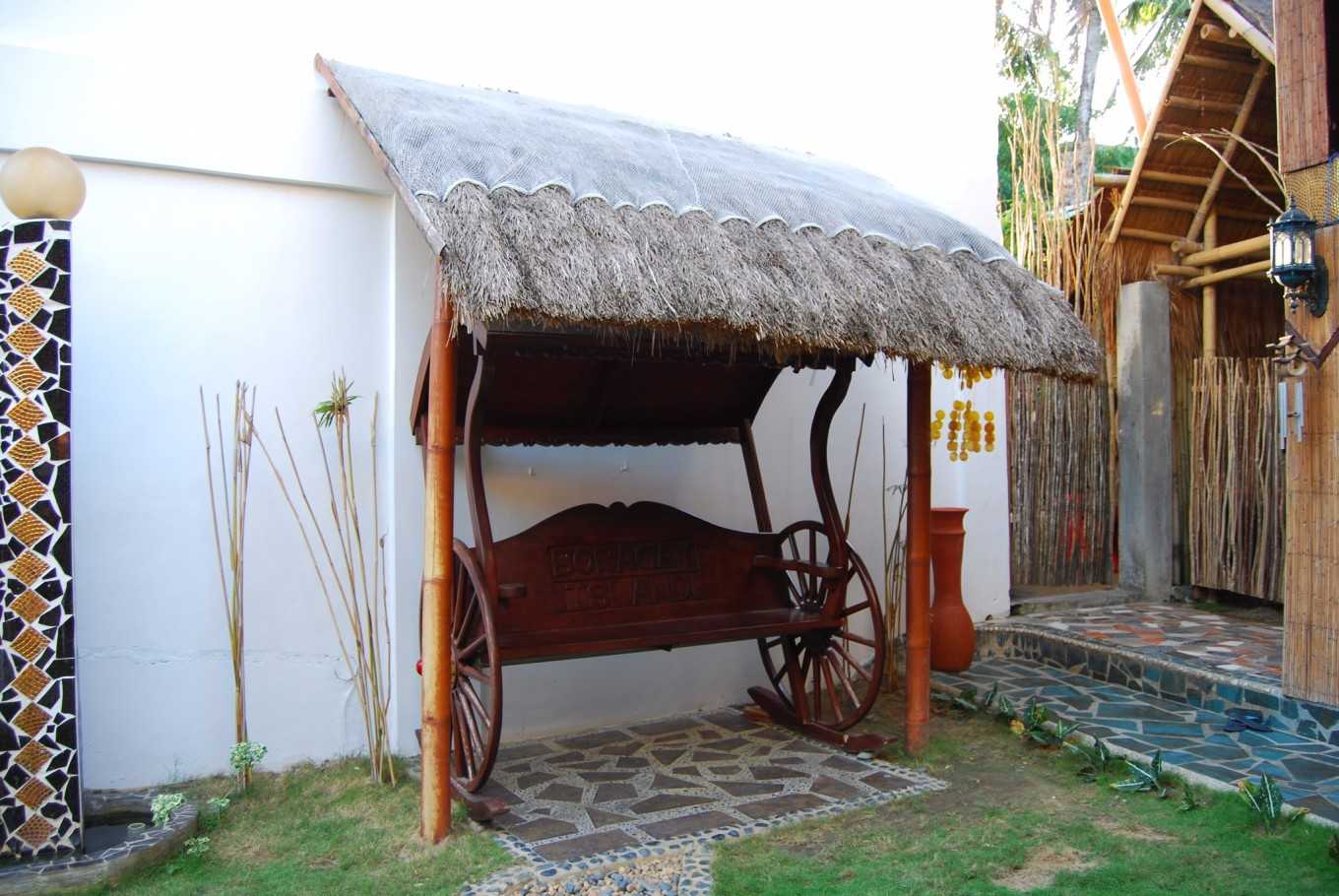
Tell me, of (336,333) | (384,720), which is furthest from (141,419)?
(384,720)

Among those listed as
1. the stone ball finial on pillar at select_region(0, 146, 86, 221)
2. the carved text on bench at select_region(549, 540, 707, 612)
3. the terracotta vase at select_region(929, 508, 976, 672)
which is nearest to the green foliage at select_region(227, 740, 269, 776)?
the carved text on bench at select_region(549, 540, 707, 612)

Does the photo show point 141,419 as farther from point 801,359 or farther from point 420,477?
point 801,359

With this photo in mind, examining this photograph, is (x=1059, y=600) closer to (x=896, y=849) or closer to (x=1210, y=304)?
(x=1210, y=304)

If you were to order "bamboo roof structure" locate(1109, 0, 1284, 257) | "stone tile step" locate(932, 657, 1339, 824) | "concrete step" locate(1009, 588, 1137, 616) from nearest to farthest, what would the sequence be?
"stone tile step" locate(932, 657, 1339, 824) < "bamboo roof structure" locate(1109, 0, 1284, 257) < "concrete step" locate(1009, 588, 1137, 616)

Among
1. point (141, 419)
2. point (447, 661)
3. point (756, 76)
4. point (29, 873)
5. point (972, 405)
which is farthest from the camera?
point (972, 405)

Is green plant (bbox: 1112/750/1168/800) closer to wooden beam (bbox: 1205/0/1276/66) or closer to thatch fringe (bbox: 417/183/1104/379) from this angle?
thatch fringe (bbox: 417/183/1104/379)

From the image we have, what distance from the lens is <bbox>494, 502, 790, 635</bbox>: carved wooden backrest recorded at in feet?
13.1

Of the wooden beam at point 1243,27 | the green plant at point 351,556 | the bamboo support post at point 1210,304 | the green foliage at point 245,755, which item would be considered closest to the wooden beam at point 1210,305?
the bamboo support post at point 1210,304

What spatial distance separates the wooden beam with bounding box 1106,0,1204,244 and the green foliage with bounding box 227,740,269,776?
578 centimetres

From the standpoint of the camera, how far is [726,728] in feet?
15.6

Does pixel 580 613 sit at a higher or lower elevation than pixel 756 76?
lower

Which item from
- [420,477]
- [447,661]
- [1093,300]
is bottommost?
[447,661]

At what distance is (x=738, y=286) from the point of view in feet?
10.8

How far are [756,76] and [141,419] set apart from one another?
3417mm
